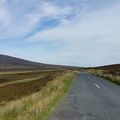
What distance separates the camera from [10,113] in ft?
36.4

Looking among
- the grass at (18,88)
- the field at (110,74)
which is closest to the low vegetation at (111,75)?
the field at (110,74)

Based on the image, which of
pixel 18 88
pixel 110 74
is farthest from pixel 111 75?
pixel 18 88

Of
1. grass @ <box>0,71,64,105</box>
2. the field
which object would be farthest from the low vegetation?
grass @ <box>0,71,64,105</box>

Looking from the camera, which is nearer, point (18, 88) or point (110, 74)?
point (18, 88)

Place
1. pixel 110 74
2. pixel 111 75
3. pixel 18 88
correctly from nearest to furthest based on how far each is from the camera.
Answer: pixel 18 88, pixel 111 75, pixel 110 74

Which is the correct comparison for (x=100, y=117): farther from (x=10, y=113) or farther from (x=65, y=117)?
(x=10, y=113)

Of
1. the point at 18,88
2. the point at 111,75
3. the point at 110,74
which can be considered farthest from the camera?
the point at 110,74

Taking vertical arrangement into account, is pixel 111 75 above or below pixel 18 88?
above

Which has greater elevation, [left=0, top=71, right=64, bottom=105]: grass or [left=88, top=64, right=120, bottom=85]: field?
[left=88, top=64, right=120, bottom=85]: field

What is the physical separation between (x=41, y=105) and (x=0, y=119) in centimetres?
Result: 275

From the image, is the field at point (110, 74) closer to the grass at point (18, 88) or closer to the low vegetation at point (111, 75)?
the low vegetation at point (111, 75)

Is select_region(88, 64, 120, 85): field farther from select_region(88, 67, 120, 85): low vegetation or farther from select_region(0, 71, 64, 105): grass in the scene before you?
select_region(0, 71, 64, 105): grass

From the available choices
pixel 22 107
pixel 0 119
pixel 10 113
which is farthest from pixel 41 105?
pixel 0 119

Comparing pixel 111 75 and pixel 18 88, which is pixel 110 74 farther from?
pixel 18 88
